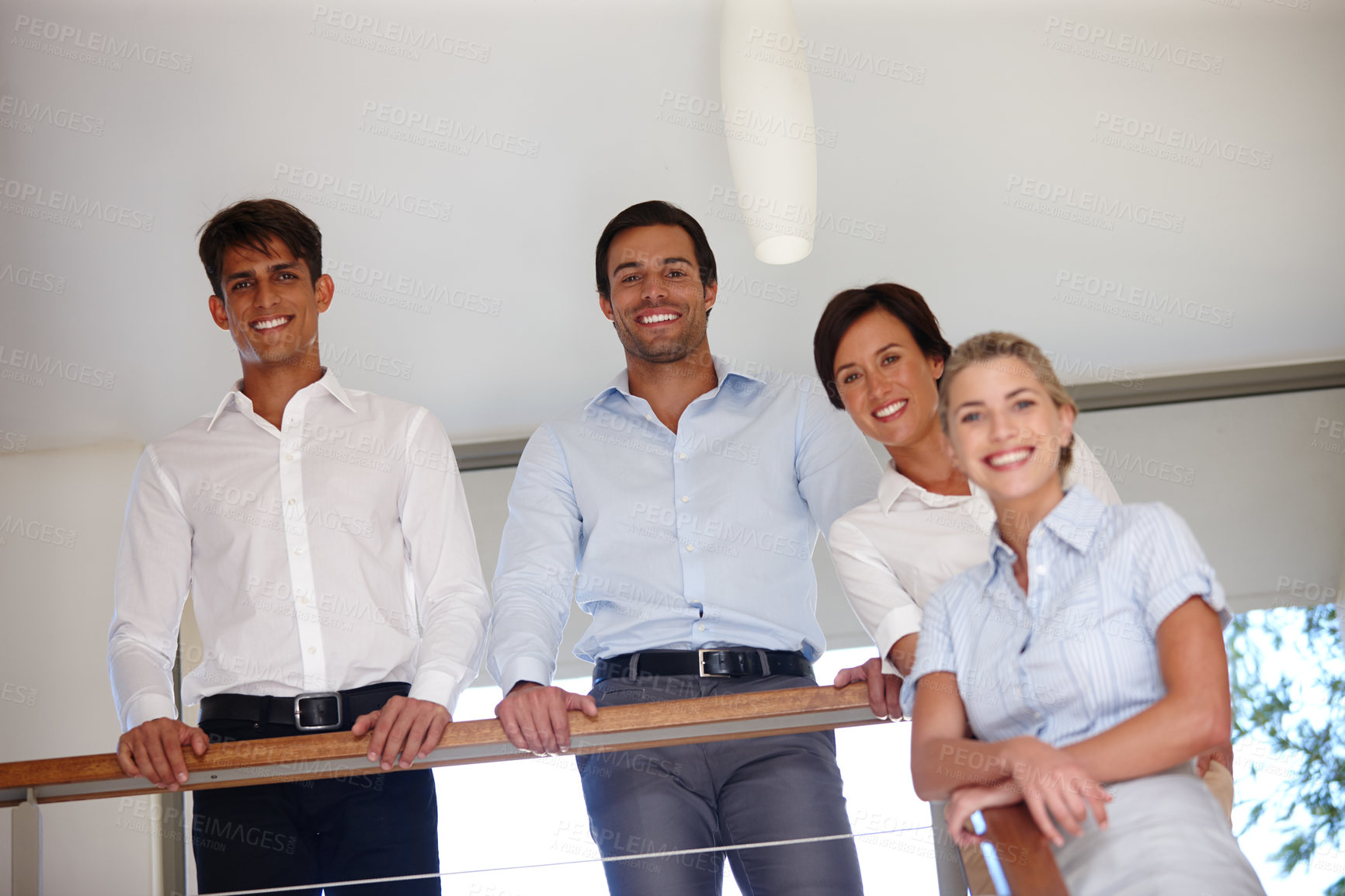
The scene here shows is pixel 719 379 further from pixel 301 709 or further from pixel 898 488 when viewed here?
pixel 301 709

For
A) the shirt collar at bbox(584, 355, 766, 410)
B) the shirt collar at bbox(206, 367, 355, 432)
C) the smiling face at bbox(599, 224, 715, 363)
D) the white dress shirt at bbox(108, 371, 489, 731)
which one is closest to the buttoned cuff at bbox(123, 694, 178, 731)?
the white dress shirt at bbox(108, 371, 489, 731)

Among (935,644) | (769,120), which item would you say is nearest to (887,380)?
(935,644)

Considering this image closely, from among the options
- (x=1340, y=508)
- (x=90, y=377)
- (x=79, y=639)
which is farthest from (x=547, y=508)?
(x=1340, y=508)

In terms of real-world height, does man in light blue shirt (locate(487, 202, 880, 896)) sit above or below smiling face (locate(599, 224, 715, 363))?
below

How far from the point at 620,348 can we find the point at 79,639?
2.18m

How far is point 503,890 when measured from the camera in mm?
1549

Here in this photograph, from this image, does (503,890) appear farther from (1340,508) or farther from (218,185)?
(1340,508)

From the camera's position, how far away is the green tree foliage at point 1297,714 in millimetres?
3727

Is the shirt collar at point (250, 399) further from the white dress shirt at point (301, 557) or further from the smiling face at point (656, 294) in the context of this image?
the smiling face at point (656, 294)

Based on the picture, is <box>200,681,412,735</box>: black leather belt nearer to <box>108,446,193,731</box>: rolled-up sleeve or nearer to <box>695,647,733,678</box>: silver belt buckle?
<box>108,446,193,731</box>: rolled-up sleeve

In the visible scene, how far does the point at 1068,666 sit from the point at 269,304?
1350mm

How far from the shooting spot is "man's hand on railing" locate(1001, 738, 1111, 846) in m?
1.08

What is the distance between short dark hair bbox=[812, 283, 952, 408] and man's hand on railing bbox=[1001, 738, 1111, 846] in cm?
97

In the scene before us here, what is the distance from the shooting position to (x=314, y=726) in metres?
1.68
